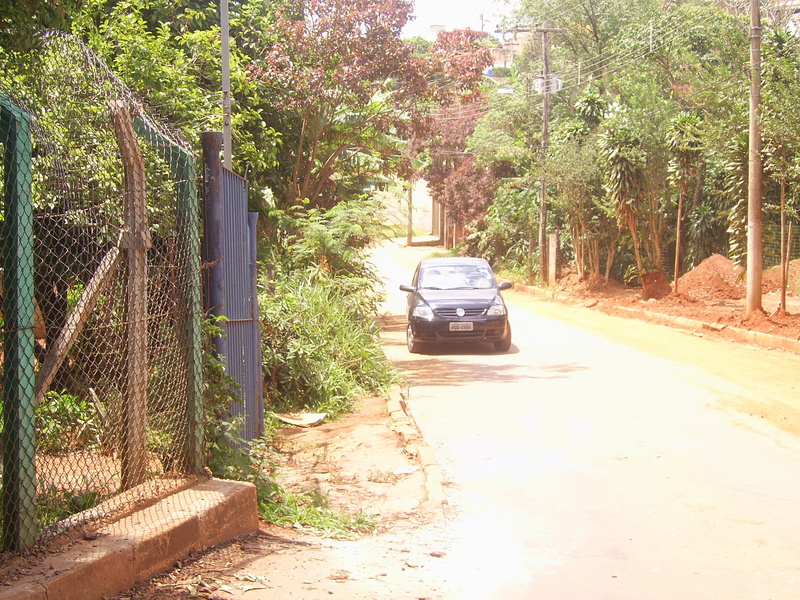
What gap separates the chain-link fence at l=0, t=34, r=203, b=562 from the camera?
3.61m

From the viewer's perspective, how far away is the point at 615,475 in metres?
7.09

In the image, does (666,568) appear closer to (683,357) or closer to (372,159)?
(683,357)

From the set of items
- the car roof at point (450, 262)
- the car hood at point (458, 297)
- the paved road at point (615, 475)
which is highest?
the car roof at point (450, 262)

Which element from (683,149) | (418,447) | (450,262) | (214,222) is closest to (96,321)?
(214,222)

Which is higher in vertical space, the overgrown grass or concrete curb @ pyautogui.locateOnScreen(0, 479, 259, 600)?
concrete curb @ pyautogui.locateOnScreen(0, 479, 259, 600)

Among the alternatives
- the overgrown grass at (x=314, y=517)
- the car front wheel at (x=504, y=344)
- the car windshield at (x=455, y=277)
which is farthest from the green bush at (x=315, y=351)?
the overgrown grass at (x=314, y=517)

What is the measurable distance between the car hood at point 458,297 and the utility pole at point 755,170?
6.04 meters

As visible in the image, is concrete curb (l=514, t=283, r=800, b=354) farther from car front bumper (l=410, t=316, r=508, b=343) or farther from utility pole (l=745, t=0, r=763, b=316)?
car front bumper (l=410, t=316, r=508, b=343)

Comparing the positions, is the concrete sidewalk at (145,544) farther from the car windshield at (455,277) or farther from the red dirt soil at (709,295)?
the red dirt soil at (709,295)

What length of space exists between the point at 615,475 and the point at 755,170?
40.9 feet

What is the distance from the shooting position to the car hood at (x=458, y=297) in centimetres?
1509

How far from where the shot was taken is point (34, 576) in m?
3.46

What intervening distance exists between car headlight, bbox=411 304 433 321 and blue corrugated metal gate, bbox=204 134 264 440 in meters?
7.47

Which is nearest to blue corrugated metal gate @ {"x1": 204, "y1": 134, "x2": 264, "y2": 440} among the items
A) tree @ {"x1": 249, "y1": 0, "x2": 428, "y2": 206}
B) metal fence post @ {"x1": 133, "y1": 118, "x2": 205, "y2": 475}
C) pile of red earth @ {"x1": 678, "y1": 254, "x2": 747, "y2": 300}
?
metal fence post @ {"x1": 133, "y1": 118, "x2": 205, "y2": 475}
